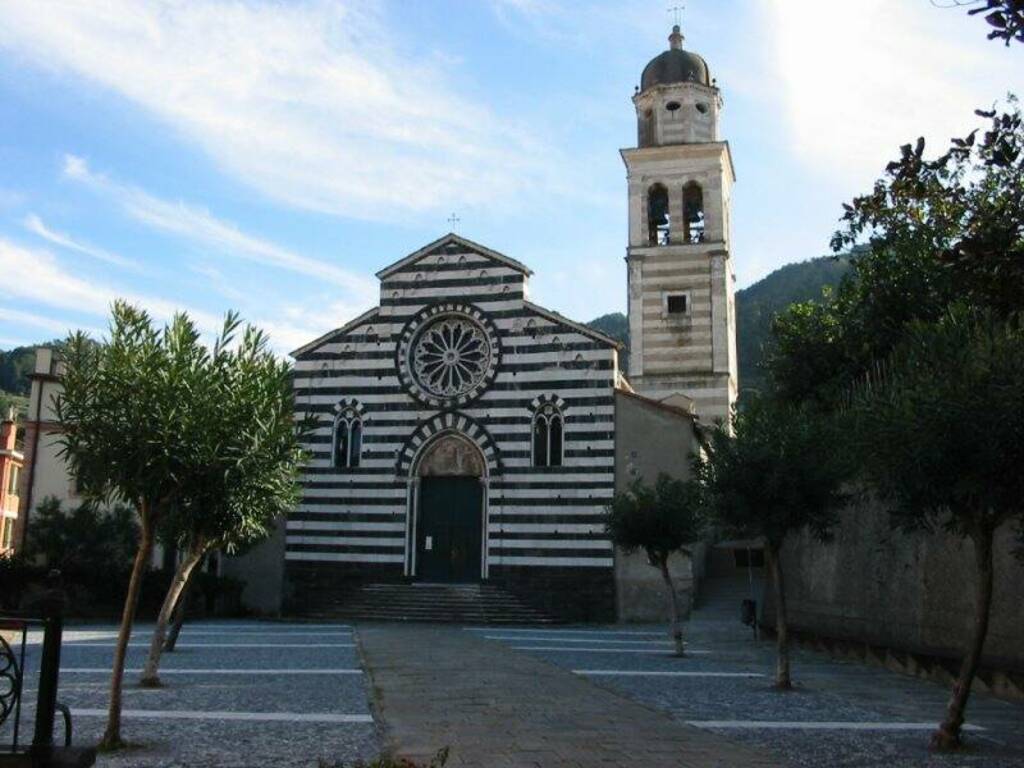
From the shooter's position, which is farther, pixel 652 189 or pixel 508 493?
pixel 652 189

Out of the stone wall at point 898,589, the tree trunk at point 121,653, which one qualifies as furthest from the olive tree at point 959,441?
the tree trunk at point 121,653

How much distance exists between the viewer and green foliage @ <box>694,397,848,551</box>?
14.1 m

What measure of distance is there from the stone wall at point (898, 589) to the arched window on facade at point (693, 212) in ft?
56.4

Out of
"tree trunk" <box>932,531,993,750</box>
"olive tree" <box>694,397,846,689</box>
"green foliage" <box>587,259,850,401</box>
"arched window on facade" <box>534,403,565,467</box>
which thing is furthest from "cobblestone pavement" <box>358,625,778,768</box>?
"green foliage" <box>587,259,850,401</box>

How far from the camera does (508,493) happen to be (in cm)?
2931

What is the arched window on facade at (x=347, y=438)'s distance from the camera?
3080 cm

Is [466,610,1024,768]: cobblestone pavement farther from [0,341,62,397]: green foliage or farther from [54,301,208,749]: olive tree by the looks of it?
[0,341,62,397]: green foliage

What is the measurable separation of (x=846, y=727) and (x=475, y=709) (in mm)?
A: 3903

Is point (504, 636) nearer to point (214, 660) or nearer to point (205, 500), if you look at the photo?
point (214, 660)

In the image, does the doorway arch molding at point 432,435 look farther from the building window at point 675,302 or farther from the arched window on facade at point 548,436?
the building window at point 675,302

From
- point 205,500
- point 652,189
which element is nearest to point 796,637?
point 205,500

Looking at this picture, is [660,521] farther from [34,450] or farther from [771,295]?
[771,295]

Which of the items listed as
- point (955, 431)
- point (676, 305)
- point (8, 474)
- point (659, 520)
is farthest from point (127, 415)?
point (8, 474)

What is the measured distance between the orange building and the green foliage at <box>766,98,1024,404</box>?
1230 inches
